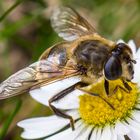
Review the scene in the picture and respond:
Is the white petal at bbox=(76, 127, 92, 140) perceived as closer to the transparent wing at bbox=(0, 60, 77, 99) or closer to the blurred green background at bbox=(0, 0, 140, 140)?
the transparent wing at bbox=(0, 60, 77, 99)

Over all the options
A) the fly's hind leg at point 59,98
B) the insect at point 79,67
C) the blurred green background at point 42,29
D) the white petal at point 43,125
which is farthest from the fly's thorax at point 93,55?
the blurred green background at point 42,29

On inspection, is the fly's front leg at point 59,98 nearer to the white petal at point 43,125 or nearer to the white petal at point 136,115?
the white petal at point 43,125

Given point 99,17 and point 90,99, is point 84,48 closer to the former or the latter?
point 90,99

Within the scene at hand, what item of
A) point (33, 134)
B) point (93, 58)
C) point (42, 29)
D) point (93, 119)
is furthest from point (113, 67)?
point (42, 29)

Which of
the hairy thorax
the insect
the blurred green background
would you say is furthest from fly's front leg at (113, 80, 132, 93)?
the blurred green background

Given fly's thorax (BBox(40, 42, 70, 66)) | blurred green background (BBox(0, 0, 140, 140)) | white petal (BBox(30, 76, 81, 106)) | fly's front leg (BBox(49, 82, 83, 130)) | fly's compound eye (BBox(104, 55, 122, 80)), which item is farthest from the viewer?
blurred green background (BBox(0, 0, 140, 140))

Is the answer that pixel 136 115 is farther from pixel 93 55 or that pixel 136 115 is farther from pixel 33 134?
pixel 33 134
